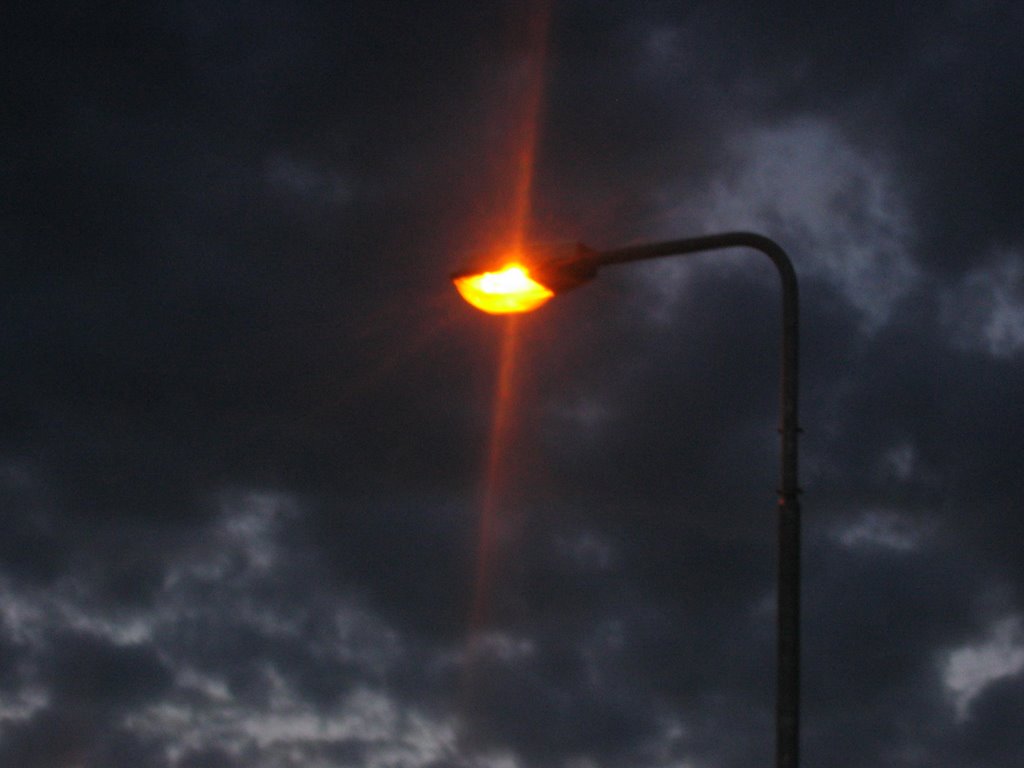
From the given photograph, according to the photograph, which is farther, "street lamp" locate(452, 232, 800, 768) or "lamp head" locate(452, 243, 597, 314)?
"lamp head" locate(452, 243, 597, 314)

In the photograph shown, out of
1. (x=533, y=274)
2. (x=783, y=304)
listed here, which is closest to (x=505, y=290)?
(x=533, y=274)

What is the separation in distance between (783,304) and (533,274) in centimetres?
232

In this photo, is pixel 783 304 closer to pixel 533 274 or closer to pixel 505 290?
pixel 533 274

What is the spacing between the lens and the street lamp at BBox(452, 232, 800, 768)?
38.7 feet

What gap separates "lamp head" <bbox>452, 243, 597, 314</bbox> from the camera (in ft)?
45.9

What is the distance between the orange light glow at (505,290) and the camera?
46.0 feet

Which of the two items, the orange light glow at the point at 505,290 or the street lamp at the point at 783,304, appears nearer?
the street lamp at the point at 783,304

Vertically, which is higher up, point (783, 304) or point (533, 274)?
point (533, 274)

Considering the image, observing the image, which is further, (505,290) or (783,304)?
(505,290)

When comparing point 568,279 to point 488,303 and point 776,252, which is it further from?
point 776,252

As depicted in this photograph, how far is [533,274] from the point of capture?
45.9ft

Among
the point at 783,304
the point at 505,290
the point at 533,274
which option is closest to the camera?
the point at 783,304

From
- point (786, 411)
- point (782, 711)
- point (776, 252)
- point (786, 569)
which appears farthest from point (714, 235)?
point (782, 711)

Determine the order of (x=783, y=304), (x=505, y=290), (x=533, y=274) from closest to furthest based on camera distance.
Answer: (x=783, y=304), (x=533, y=274), (x=505, y=290)
